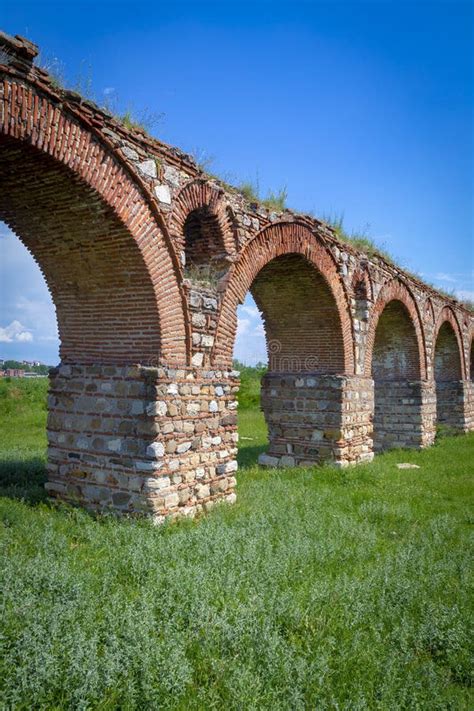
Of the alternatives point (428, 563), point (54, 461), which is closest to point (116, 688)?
point (428, 563)

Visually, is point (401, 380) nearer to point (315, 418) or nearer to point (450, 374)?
point (450, 374)

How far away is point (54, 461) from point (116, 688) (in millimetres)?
4129

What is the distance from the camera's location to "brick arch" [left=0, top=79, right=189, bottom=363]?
15.8 feet

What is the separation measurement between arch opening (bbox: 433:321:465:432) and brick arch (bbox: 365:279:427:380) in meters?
3.33

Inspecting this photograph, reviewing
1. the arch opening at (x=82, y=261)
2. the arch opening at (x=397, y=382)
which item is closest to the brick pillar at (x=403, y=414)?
the arch opening at (x=397, y=382)

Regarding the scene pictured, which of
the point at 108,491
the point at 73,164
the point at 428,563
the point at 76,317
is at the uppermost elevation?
the point at 73,164

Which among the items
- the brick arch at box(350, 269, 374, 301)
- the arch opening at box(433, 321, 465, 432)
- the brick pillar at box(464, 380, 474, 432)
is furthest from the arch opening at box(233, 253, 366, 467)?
the brick pillar at box(464, 380, 474, 432)

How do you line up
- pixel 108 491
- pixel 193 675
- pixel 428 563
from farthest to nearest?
pixel 108 491 → pixel 428 563 → pixel 193 675

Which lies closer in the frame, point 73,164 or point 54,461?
point 73,164

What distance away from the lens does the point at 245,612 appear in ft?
11.6

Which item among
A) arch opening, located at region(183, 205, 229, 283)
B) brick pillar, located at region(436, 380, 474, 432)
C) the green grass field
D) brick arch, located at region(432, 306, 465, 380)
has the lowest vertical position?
the green grass field

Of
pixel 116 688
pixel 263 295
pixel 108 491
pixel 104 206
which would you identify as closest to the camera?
pixel 116 688

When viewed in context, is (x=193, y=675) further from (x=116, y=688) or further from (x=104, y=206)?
(x=104, y=206)

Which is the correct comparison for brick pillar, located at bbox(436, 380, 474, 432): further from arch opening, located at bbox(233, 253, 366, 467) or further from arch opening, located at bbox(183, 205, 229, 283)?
arch opening, located at bbox(183, 205, 229, 283)
